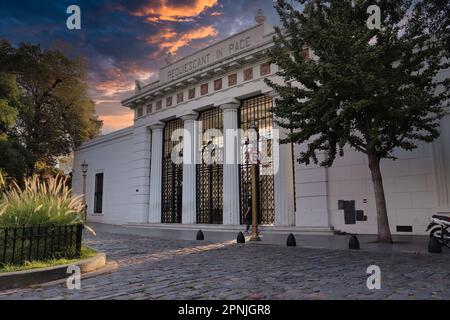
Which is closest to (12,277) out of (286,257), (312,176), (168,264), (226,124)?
(168,264)

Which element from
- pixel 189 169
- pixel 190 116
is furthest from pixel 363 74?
pixel 190 116

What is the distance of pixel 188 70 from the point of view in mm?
23172

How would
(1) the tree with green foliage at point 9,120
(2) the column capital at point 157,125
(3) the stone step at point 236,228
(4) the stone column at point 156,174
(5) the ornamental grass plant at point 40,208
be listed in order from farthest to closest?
(2) the column capital at point 157,125
(4) the stone column at point 156,174
(1) the tree with green foliage at point 9,120
(3) the stone step at point 236,228
(5) the ornamental grass plant at point 40,208

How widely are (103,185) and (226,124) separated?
14.0 m

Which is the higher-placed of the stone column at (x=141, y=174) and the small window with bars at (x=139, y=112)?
the small window with bars at (x=139, y=112)

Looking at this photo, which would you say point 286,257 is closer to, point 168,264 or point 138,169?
point 168,264

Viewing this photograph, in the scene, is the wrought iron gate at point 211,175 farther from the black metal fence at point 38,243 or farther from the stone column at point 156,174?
the black metal fence at point 38,243

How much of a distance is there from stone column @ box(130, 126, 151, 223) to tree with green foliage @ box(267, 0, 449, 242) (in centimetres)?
1554

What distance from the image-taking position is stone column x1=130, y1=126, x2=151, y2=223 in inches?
986

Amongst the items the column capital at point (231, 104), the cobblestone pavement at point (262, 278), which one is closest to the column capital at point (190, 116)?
the column capital at point (231, 104)

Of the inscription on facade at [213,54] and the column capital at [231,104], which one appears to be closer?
the inscription on facade at [213,54]

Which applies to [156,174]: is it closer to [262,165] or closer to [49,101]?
[262,165]

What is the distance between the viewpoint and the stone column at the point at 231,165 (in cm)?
1941

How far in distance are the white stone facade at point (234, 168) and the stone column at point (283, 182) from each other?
5cm
